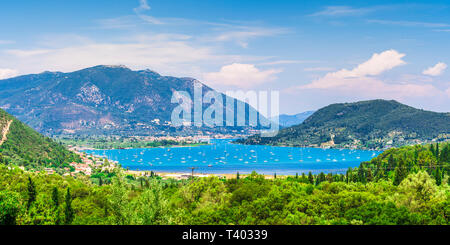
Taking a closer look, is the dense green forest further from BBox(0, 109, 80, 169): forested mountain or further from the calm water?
the calm water

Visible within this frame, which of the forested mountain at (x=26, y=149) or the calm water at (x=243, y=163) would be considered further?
the calm water at (x=243, y=163)

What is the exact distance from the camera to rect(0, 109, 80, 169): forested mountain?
279 feet

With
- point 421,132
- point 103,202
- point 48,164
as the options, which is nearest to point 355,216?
point 103,202

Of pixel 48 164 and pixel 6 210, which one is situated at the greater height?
pixel 6 210

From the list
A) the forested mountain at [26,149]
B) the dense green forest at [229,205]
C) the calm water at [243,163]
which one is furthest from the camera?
the calm water at [243,163]

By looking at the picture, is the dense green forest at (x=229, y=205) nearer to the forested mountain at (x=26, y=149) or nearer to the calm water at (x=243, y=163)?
the forested mountain at (x=26, y=149)

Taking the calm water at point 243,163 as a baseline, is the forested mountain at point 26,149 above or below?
above

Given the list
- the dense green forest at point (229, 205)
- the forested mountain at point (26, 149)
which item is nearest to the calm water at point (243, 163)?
the forested mountain at point (26, 149)

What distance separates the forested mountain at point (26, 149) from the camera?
8519cm

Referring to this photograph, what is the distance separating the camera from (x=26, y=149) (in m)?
94.2
